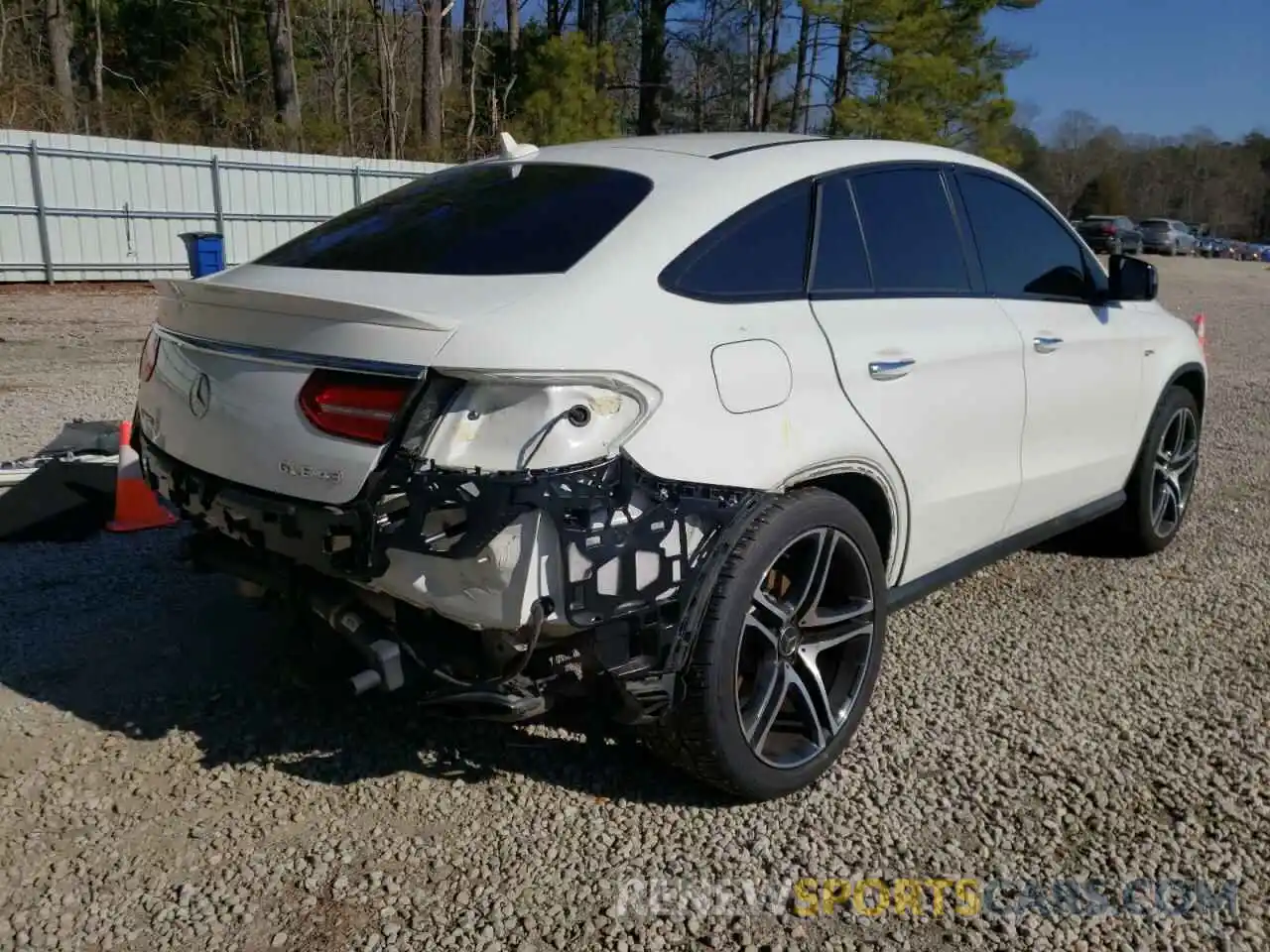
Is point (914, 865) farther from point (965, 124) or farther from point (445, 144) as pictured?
point (965, 124)

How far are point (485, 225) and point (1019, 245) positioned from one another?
2154 millimetres

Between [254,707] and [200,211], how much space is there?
55.5 feet

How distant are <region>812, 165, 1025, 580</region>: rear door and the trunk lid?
1028mm

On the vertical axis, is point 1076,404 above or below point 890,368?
below

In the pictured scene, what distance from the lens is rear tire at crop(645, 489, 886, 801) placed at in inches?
102

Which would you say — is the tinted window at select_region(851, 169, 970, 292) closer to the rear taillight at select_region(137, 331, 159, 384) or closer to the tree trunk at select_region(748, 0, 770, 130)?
the rear taillight at select_region(137, 331, 159, 384)

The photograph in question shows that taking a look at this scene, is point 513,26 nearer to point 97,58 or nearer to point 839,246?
point 97,58

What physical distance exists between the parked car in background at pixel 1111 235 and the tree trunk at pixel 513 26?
21126mm

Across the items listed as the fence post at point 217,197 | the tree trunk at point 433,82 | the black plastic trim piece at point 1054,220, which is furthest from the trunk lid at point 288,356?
the tree trunk at point 433,82

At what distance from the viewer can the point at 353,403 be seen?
2.41 m

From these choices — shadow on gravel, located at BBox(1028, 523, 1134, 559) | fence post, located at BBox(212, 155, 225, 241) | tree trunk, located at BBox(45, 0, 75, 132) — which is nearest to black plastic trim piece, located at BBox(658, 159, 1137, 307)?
shadow on gravel, located at BBox(1028, 523, 1134, 559)

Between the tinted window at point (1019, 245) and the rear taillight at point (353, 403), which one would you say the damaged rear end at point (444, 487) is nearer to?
the rear taillight at point (353, 403)

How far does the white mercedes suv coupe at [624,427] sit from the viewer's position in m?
2.31

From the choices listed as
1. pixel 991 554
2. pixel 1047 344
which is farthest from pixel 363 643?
pixel 1047 344
